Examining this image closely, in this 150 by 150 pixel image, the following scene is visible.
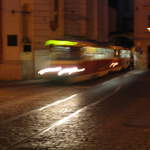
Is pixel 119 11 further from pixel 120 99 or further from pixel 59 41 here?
pixel 120 99

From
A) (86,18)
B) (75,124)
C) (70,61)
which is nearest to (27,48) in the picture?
(70,61)

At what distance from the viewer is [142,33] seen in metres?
51.5

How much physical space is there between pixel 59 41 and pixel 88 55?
264 cm

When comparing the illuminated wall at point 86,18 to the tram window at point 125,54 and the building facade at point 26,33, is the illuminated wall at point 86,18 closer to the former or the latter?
the building facade at point 26,33

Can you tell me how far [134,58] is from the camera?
5075cm

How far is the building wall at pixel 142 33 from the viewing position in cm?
5097

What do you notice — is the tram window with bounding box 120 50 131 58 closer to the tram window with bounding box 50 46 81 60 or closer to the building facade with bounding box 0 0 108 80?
the building facade with bounding box 0 0 108 80

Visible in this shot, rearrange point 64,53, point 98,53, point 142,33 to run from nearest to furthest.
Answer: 1. point 64,53
2. point 98,53
3. point 142,33

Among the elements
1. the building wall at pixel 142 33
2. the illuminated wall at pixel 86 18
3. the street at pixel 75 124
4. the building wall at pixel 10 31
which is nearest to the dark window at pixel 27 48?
the building wall at pixel 10 31

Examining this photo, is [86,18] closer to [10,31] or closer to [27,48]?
[27,48]

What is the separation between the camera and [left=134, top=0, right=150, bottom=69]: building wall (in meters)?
51.0

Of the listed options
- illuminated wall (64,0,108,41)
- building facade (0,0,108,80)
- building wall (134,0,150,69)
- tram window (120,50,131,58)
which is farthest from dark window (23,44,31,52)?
building wall (134,0,150,69)

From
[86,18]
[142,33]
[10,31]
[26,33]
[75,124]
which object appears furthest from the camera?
[142,33]

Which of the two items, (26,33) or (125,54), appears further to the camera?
(125,54)
